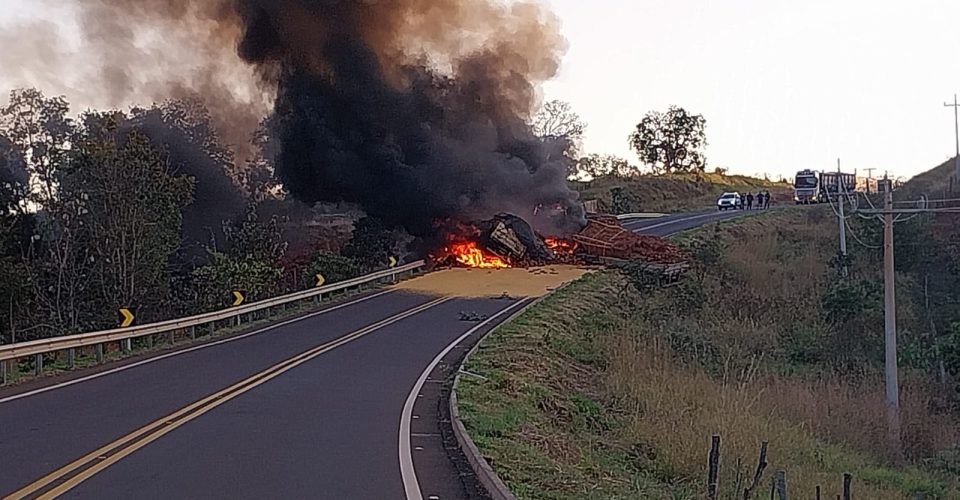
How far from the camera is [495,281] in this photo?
3541 centimetres

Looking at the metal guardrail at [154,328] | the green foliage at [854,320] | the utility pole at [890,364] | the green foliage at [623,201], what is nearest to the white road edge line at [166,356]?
the metal guardrail at [154,328]

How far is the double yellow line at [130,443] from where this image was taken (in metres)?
8.54

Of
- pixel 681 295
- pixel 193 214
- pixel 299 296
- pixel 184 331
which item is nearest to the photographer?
pixel 184 331

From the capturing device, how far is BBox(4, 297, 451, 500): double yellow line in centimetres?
854

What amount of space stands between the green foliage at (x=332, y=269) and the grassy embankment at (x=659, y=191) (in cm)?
4120

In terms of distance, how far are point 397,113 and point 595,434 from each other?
27515 millimetres

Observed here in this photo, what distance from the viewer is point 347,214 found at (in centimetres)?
5288

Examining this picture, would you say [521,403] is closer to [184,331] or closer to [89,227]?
[184,331]

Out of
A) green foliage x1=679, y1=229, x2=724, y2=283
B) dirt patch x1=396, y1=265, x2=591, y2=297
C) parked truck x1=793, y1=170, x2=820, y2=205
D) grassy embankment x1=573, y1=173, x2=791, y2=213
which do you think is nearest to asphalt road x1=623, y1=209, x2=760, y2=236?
green foliage x1=679, y1=229, x2=724, y2=283

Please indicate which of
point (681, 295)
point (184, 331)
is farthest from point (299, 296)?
point (681, 295)

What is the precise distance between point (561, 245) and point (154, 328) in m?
23.8

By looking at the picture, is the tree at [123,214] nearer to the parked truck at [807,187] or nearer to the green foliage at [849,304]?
the green foliage at [849,304]

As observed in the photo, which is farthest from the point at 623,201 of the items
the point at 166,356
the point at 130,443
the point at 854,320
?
the point at 130,443

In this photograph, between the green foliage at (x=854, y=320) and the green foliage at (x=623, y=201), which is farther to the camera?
the green foliage at (x=623, y=201)
